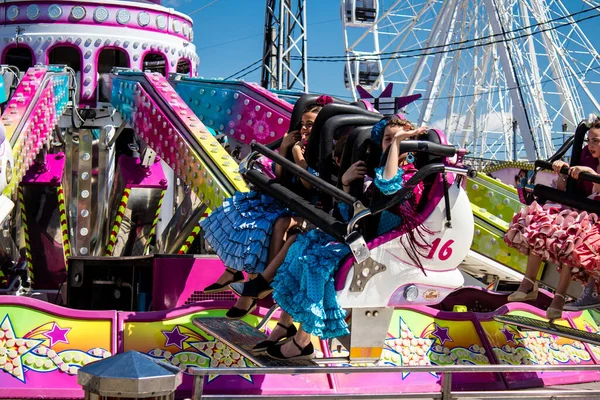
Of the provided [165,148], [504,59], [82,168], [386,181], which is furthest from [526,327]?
[504,59]

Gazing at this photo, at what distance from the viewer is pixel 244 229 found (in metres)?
5.23

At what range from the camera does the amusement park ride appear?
4648 mm

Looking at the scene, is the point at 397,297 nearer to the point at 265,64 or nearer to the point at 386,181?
the point at 386,181

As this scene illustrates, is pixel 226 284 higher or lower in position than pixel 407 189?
lower

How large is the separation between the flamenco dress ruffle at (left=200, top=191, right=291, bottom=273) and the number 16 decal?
3.29ft

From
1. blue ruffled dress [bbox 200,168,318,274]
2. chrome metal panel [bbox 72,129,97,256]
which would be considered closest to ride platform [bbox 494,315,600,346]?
blue ruffled dress [bbox 200,168,318,274]

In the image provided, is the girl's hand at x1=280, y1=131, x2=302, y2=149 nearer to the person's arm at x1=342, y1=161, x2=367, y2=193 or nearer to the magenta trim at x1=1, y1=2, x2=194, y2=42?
the person's arm at x1=342, y1=161, x2=367, y2=193

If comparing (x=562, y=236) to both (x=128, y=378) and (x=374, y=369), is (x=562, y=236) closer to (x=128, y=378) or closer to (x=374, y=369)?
(x=374, y=369)

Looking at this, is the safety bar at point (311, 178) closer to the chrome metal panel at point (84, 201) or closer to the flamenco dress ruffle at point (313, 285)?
the flamenco dress ruffle at point (313, 285)

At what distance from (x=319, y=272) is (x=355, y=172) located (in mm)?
574

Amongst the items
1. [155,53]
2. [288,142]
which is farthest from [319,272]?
[155,53]

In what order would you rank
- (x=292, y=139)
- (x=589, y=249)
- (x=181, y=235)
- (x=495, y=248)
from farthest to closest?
(x=181, y=235) → (x=495, y=248) → (x=292, y=139) → (x=589, y=249)

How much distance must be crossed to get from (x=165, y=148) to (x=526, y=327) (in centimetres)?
448

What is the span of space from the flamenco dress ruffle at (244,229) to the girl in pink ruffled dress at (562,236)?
147 cm
